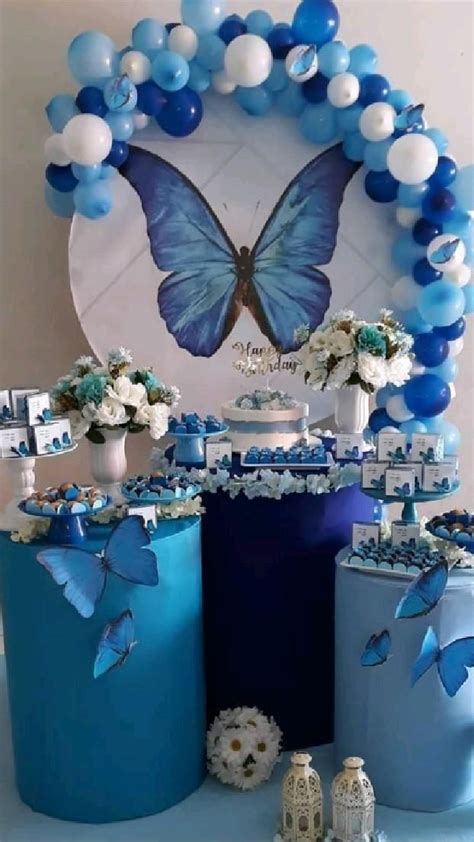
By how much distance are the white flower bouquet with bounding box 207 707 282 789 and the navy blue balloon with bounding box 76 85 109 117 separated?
5.68ft

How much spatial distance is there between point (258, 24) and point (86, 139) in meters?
0.64

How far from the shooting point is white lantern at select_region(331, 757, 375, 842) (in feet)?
6.49

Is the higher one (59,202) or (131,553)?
(59,202)

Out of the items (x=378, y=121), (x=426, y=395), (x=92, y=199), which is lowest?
(x=426, y=395)

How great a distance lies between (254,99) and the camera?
9.20 feet

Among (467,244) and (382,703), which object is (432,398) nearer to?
(467,244)

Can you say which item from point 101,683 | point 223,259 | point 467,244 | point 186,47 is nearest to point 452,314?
point 467,244

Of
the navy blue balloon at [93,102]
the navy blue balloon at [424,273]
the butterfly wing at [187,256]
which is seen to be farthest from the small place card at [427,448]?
the navy blue balloon at [93,102]

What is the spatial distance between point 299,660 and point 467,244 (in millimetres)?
1402

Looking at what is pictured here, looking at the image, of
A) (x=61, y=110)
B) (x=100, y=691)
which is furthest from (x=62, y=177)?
(x=100, y=691)

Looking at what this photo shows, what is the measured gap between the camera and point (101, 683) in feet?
6.73

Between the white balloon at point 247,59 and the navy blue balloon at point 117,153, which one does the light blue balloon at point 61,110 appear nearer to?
the navy blue balloon at point 117,153

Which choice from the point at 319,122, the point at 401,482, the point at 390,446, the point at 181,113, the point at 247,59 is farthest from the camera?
the point at 319,122

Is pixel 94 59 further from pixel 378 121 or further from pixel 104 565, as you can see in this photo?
pixel 104 565
